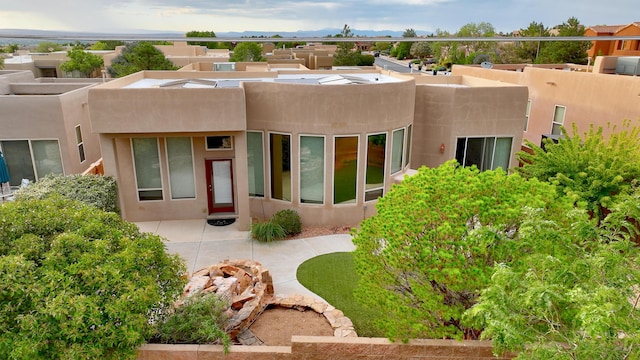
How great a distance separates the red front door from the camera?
48.4ft

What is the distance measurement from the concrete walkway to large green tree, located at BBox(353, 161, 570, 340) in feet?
13.3

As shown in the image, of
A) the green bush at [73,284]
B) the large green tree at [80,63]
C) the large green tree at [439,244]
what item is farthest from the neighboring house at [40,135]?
the large green tree at [80,63]

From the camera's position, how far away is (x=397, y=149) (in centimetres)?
1516

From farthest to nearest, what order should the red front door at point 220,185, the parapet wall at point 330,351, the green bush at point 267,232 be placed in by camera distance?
the red front door at point 220,185, the green bush at point 267,232, the parapet wall at point 330,351

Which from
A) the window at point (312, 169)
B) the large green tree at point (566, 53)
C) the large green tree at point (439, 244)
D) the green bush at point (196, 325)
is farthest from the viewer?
the large green tree at point (566, 53)

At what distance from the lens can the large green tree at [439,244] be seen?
21.2 feet

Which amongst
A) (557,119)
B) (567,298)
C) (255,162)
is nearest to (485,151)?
(557,119)

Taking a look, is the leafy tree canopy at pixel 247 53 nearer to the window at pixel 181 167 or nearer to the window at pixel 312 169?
the window at pixel 181 167

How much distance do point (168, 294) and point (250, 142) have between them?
7.97m

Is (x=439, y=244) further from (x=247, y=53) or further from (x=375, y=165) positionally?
(x=247, y=53)

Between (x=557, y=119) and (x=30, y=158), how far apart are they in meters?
23.1

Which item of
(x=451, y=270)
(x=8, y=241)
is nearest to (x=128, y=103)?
(x=8, y=241)

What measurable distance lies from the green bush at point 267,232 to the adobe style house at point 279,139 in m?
0.84

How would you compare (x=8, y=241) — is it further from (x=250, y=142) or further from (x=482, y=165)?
(x=482, y=165)
